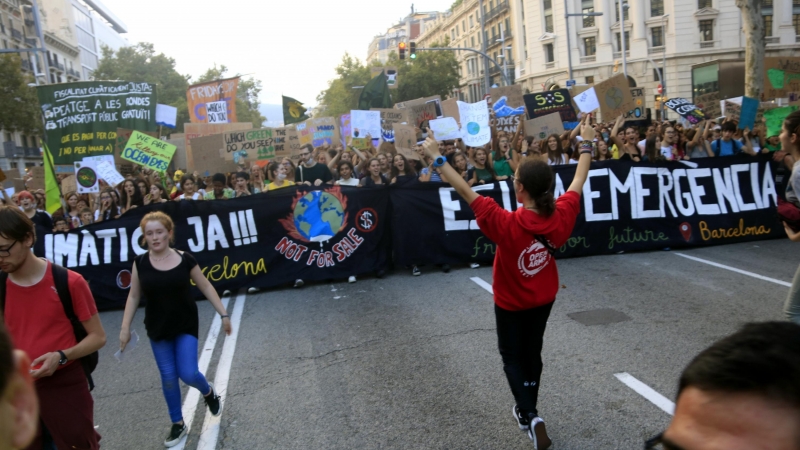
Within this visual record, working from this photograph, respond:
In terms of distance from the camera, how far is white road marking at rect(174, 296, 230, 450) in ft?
17.2

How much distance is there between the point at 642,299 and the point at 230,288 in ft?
19.2

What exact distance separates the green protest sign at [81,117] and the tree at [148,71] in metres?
57.3

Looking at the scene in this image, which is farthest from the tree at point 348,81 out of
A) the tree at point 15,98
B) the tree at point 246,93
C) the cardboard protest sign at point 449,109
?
the cardboard protest sign at point 449,109

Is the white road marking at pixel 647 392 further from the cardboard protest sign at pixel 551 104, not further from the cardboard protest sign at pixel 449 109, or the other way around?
the cardboard protest sign at pixel 449 109

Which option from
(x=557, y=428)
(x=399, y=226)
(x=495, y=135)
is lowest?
(x=557, y=428)

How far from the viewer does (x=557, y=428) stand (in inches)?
175

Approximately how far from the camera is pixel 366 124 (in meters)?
15.4

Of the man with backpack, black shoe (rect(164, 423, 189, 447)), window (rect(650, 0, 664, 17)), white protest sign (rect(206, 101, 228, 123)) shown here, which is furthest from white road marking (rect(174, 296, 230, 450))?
window (rect(650, 0, 664, 17))

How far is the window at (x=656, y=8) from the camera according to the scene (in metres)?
57.3

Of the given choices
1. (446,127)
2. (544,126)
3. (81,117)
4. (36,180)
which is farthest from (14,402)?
(36,180)

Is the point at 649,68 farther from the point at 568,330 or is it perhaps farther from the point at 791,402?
the point at 791,402

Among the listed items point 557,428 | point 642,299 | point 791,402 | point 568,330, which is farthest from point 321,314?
point 791,402

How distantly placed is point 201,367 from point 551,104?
407 inches

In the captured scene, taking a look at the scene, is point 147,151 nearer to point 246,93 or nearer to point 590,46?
point 590,46
